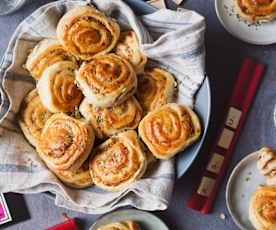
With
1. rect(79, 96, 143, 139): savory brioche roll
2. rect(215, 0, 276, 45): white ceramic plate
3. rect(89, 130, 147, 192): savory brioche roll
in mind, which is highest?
rect(215, 0, 276, 45): white ceramic plate

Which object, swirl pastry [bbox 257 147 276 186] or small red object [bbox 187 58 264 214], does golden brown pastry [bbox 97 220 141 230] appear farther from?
swirl pastry [bbox 257 147 276 186]

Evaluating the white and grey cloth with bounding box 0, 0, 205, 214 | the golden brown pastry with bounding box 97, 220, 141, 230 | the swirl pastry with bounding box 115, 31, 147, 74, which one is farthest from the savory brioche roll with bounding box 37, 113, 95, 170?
the golden brown pastry with bounding box 97, 220, 141, 230

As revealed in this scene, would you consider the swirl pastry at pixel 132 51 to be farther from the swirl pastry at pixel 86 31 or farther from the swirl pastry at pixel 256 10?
the swirl pastry at pixel 256 10

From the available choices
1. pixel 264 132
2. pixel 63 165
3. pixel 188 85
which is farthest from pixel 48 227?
pixel 264 132

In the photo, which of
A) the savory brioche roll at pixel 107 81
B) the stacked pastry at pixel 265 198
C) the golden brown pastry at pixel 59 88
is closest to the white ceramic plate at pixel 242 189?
the stacked pastry at pixel 265 198

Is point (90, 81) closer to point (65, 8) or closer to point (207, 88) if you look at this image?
point (65, 8)

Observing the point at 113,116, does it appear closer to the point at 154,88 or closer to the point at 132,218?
the point at 154,88

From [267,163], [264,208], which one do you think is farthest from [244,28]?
[264,208]
